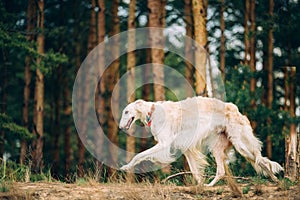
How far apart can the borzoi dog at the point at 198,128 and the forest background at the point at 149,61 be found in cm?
93

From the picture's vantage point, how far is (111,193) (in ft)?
26.8

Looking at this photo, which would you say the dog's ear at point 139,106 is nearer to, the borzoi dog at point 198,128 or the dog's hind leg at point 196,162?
the borzoi dog at point 198,128

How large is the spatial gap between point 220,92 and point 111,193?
6.60 metres

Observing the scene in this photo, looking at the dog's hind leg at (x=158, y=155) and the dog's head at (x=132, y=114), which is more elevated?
the dog's head at (x=132, y=114)

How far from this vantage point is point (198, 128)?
9.79 metres

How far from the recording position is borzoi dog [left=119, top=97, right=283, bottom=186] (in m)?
9.52

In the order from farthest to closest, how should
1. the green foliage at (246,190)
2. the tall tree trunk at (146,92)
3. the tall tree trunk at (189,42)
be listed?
the tall tree trunk at (189,42), the tall tree trunk at (146,92), the green foliage at (246,190)

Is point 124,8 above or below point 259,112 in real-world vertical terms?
above

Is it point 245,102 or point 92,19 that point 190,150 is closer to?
point 245,102

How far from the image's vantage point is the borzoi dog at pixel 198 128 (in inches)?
375

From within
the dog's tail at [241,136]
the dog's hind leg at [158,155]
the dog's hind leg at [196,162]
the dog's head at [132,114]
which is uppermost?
the dog's head at [132,114]

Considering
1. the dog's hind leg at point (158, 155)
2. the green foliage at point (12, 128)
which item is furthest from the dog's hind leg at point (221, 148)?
the green foliage at point (12, 128)

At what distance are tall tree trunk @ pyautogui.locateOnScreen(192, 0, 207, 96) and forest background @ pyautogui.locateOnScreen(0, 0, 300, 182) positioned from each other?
2 cm

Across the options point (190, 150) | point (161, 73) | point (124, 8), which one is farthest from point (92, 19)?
point (190, 150)
